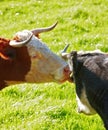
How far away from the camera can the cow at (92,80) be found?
4730mm

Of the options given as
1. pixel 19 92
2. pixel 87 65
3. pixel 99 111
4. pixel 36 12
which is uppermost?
pixel 87 65

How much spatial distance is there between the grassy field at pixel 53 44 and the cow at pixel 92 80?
2.41 meters

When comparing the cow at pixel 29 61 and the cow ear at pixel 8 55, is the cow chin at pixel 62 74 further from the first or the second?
the cow ear at pixel 8 55

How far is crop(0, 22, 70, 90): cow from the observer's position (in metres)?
6.45

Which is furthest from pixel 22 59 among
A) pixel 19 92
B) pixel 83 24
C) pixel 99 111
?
pixel 83 24

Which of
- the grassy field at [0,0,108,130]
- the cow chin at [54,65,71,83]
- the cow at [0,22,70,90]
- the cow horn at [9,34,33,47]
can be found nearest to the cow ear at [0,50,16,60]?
the cow at [0,22,70,90]

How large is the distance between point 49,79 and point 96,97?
1.99 meters

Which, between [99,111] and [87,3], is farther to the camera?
[87,3]

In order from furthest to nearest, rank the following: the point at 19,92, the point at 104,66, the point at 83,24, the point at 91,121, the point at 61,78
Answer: the point at 83,24
the point at 19,92
the point at 91,121
the point at 61,78
the point at 104,66

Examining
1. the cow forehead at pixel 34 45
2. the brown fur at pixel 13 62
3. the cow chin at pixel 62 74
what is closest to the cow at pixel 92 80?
the cow chin at pixel 62 74

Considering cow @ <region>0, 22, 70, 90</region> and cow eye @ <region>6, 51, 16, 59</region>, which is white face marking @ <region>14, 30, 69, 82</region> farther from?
cow eye @ <region>6, 51, 16, 59</region>

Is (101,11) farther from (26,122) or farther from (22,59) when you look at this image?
(22,59)

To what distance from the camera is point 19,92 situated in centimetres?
941

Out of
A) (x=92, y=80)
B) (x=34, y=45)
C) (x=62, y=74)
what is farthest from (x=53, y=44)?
(x=92, y=80)
